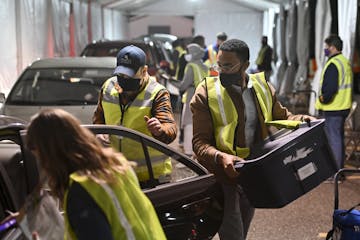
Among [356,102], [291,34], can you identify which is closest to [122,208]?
[356,102]

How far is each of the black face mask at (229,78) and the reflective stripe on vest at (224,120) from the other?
0.04m

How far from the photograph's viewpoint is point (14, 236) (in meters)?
2.56

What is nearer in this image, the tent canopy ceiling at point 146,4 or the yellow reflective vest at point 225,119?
the yellow reflective vest at point 225,119

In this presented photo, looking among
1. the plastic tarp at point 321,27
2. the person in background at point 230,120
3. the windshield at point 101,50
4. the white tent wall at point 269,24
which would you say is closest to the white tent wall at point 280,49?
the white tent wall at point 269,24

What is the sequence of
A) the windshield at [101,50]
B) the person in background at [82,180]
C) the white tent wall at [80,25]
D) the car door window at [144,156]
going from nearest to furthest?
1. the person in background at [82,180]
2. the car door window at [144,156]
3. the windshield at [101,50]
4. the white tent wall at [80,25]

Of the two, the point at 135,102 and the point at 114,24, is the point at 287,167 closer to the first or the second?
the point at 135,102

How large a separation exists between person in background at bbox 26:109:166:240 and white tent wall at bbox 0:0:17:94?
8.17 m

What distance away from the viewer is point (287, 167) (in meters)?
3.47

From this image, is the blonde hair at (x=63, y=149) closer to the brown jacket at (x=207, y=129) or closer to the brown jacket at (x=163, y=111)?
the brown jacket at (x=207, y=129)

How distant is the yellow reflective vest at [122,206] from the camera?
7.16 feet

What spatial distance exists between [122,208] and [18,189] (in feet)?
3.57

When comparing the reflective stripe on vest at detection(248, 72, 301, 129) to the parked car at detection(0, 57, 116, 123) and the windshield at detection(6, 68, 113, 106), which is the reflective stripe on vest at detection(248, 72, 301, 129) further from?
the windshield at detection(6, 68, 113, 106)

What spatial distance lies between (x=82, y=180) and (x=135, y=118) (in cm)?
197

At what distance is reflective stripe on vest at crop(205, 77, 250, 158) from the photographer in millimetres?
3756
